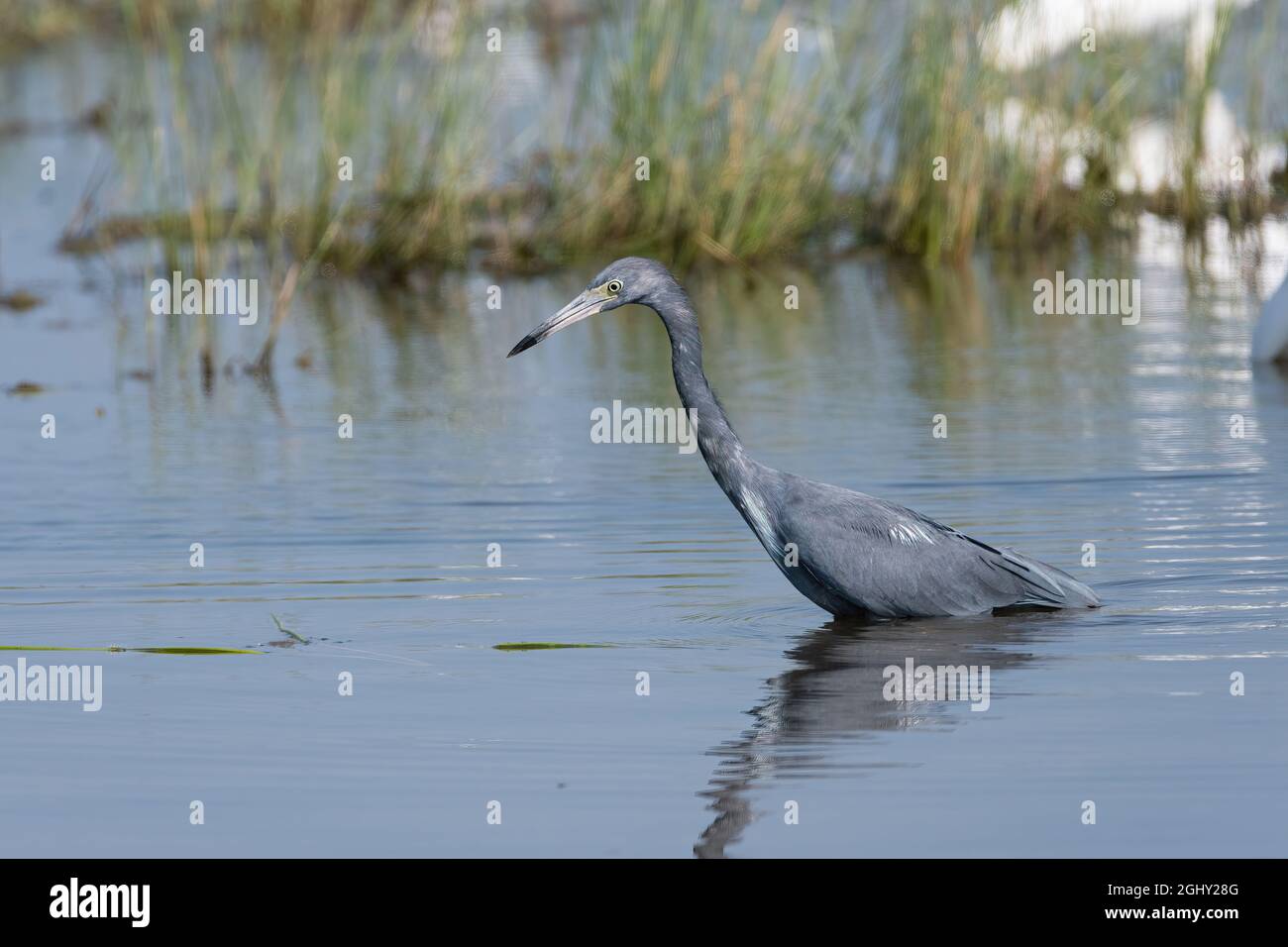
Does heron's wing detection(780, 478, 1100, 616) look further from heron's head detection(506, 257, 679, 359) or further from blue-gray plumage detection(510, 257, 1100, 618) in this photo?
heron's head detection(506, 257, 679, 359)

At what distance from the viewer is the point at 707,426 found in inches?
300

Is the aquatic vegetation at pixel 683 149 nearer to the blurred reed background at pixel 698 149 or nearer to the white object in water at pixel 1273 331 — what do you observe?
the blurred reed background at pixel 698 149

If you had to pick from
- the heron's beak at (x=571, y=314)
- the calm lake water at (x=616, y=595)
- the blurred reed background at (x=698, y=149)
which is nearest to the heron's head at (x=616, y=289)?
the heron's beak at (x=571, y=314)

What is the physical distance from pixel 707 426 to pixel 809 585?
0.61 m

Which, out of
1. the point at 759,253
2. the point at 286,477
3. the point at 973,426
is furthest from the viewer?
the point at 759,253

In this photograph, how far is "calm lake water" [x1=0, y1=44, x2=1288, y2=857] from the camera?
561cm

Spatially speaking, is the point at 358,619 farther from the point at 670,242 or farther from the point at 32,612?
the point at 670,242

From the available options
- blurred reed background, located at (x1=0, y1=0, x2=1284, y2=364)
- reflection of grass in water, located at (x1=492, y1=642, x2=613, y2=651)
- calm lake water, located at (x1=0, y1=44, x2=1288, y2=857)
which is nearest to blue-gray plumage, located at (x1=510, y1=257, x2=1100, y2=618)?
calm lake water, located at (x1=0, y1=44, x2=1288, y2=857)

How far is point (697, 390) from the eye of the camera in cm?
769

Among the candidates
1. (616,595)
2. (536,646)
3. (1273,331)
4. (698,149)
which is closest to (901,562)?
(616,595)

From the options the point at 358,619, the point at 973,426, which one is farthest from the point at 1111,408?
the point at 358,619

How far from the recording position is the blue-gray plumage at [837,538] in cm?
744

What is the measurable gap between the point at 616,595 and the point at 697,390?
2.50 feet

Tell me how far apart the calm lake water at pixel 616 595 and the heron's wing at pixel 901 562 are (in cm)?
11
